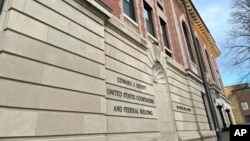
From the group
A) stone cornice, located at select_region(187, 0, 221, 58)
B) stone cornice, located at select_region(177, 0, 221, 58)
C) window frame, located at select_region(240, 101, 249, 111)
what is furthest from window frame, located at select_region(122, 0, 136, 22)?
window frame, located at select_region(240, 101, 249, 111)

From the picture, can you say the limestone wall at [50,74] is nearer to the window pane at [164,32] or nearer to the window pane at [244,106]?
the window pane at [164,32]

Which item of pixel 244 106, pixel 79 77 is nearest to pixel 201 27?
pixel 79 77

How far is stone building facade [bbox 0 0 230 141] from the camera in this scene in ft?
11.7

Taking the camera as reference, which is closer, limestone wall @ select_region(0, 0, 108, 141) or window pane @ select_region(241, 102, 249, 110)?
limestone wall @ select_region(0, 0, 108, 141)

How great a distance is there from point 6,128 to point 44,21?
8.07 ft

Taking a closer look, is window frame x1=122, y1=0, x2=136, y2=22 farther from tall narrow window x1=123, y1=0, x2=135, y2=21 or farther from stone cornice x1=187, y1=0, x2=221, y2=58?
stone cornice x1=187, y1=0, x2=221, y2=58

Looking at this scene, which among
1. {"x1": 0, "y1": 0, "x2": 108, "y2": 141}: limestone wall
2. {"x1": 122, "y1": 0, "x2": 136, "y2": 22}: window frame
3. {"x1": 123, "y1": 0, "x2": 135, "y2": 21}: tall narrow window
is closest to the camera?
{"x1": 0, "y1": 0, "x2": 108, "y2": 141}: limestone wall

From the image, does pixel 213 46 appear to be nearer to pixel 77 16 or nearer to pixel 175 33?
pixel 175 33

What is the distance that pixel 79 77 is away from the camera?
490cm

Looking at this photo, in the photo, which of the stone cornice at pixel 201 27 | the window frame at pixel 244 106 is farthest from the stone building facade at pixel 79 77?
the window frame at pixel 244 106

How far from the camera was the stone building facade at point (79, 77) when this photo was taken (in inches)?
141

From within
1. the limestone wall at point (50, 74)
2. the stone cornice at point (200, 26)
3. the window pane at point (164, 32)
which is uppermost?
the stone cornice at point (200, 26)

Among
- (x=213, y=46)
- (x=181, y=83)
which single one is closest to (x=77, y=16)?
(x=181, y=83)

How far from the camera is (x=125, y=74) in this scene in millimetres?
7047
